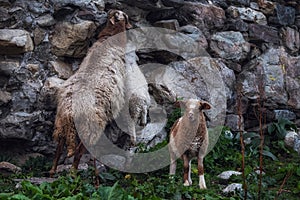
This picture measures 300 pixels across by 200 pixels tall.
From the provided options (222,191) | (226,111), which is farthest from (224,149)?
(222,191)

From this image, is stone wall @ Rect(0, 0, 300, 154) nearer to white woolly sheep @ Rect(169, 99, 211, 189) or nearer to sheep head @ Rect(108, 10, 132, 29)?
sheep head @ Rect(108, 10, 132, 29)

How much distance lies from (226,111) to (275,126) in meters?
0.82

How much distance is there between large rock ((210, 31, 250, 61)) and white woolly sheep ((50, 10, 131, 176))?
2274 millimetres

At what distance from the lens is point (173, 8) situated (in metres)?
7.49

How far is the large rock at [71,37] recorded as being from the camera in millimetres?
6516

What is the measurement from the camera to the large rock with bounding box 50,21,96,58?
21.4 feet

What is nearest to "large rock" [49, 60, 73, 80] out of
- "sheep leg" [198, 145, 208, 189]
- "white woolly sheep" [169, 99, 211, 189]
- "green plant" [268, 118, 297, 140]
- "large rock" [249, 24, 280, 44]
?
"white woolly sheep" [169, 99, 211, 189]

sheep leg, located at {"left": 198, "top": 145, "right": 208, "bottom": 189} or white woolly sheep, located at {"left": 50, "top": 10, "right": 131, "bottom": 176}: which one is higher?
white woolly sheep, located at {"left": 50, "top": 10, "right": 131, "bottom": 176}

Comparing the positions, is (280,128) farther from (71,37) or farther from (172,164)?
(71,37)

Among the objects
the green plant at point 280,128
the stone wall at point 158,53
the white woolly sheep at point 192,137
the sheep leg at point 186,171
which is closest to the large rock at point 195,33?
the stone wall at point 158,53

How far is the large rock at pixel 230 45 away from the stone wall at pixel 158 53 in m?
0.02

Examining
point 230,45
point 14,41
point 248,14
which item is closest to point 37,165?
point 14,41

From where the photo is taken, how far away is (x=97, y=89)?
5.43 metres

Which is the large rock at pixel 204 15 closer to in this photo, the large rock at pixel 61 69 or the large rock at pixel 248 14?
the large rock at pixel 248 14
